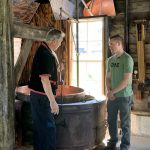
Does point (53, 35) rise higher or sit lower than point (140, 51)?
higher

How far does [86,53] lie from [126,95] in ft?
7.73

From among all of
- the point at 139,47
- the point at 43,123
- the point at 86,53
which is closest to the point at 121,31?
the point at 139,47

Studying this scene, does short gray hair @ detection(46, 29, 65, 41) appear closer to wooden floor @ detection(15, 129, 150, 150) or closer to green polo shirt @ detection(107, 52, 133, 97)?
green polo shirt @ detection(107, 52, 133, 97)

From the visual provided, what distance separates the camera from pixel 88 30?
19.7 feet

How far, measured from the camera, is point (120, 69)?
392 centimetres

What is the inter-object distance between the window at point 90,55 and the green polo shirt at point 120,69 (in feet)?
5.60

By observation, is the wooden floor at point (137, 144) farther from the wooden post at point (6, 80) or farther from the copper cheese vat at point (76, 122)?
the wooden post at point (6, 80)

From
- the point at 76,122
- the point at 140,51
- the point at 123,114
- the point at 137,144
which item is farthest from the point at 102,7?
the point at 137,144

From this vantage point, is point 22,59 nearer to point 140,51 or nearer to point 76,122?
point 76,122

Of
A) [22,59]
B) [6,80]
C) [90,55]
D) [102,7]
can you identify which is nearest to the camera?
[6,80]

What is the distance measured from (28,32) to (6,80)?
0.75m

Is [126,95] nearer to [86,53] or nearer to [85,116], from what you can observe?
[85,116]

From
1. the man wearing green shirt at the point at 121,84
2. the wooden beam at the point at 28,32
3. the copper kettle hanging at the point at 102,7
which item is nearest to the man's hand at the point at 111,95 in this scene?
the man wearing green shirt at the point at 121,84

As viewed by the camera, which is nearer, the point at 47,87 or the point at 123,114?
the point at 47,87
